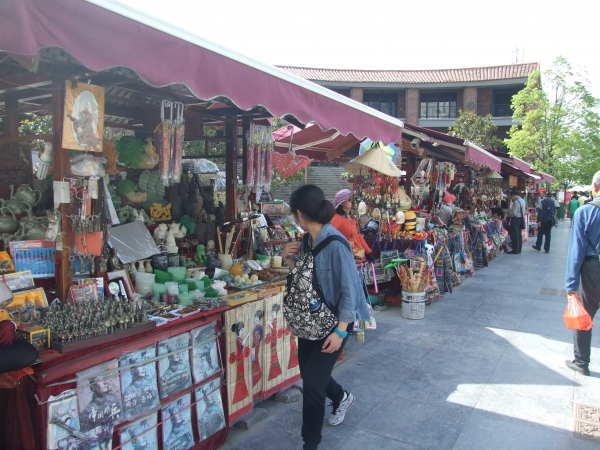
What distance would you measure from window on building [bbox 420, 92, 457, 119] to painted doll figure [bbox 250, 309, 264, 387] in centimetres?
2998

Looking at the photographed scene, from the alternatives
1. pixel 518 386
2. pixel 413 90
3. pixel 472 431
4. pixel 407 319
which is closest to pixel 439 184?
pixel 407 319

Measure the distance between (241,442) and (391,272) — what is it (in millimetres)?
4150

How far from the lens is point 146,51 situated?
2.25 m

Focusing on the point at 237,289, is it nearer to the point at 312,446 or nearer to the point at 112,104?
the point at 312,446

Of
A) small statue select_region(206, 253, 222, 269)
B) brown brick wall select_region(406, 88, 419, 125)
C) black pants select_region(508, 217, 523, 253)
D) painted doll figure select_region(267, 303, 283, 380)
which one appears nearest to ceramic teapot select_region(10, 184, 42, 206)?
small statue select_region(206, 253, 222, 269)

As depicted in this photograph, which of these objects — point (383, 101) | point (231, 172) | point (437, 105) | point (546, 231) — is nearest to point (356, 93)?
point (383, 101)

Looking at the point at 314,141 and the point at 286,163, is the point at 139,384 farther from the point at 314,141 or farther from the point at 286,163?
the point at 286,163

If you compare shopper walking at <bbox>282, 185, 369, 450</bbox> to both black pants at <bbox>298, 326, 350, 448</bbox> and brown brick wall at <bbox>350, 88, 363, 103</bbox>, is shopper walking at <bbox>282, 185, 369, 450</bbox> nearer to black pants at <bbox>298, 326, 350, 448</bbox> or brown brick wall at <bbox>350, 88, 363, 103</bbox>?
black pants at <bbox>298, 326, 350, 448</bbox>

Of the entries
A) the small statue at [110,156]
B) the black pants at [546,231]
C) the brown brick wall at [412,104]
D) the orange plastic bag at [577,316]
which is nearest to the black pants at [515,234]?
the black pants at [546,231]

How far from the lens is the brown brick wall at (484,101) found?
2966 centimetres

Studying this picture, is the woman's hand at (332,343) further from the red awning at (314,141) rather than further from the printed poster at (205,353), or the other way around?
the red awning at (314,141)

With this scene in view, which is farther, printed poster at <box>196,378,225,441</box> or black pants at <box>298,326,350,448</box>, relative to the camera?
printed poster at <box>196,378,225,441</box>

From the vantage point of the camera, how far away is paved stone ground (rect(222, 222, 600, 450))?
123 inches

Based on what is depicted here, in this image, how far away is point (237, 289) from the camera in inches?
143
